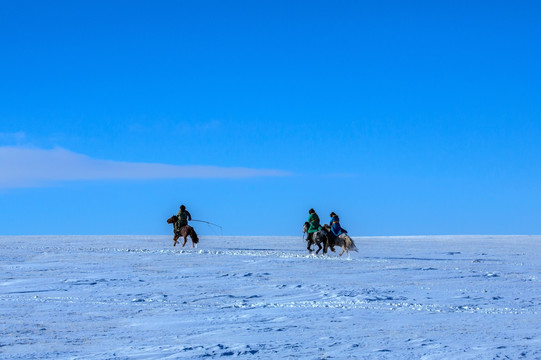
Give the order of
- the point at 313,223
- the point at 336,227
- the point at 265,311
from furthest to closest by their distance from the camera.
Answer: the point at 313,223 < the point at 336,227 < the point at 265,311

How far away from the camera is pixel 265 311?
11.1 meters

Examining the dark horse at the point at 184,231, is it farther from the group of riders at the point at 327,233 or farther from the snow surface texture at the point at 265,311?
the snow surface texture at the point at 265,311

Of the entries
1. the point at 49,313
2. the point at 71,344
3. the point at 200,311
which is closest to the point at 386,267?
the point at 200,311

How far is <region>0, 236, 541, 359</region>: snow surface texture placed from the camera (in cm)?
838

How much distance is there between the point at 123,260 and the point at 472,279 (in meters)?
10.5

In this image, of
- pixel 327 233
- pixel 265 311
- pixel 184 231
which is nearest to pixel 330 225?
pixel 327 233

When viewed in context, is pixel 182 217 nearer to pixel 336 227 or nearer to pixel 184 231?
pixel 184 231

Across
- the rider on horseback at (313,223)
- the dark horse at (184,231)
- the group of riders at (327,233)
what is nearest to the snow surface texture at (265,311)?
the group of riders at (327,233)

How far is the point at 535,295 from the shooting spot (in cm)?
1357

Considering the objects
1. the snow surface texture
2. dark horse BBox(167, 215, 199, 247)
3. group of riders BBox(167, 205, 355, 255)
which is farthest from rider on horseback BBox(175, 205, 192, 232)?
the snow surface texture

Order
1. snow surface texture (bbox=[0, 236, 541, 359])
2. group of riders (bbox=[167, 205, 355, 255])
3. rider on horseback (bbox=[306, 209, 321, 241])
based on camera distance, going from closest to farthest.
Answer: snow surface texture (bbox=[0, 236, 541, 359]), group of riders (bbox=[167, 205, 355, 255]), rider on horseback (bbox=[306, 209, 321, 241])

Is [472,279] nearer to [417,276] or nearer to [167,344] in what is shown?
[417,276]

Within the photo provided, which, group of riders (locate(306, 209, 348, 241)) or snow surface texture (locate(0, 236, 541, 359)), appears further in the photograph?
group of riders (locate(306, 209, 348, 241))

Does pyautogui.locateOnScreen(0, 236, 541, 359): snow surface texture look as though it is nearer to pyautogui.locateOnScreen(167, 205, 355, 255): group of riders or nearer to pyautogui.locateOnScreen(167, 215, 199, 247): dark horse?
pyautogui.locateOnScreen(167, 205, 355, 255): group of riders
